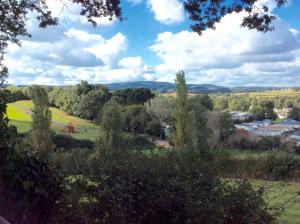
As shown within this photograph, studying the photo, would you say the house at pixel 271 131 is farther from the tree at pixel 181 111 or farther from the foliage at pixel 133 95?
the tree at pixel 181 111

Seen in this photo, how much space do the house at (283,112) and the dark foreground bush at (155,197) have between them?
108173 millimetres

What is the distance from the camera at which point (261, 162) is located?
26.9 metres

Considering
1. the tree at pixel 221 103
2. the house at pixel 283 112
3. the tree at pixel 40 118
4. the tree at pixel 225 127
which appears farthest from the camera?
the house at pixel 283 112

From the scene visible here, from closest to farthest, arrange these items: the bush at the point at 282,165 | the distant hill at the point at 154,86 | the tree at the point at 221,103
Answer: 1. the bush at the point at 282,165
2. the distant hill at the point at 154,86
3. the tree at the point at 221,103

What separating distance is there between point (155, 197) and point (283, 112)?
117 m

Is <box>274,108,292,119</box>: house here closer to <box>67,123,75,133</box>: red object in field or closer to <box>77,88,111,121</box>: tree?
<box>77,88,111,121</box>: tree

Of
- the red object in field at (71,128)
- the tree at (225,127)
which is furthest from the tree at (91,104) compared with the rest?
the tree at (225,127)

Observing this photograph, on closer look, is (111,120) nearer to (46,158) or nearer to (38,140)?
(38,140)

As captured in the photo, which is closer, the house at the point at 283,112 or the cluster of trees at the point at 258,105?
the cluster of trees at the point at 258,105

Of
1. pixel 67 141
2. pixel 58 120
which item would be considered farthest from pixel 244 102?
pixel 67 141

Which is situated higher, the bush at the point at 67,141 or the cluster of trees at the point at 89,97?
the cluster of trees at the point at 89,97

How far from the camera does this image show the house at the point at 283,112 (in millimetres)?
110787

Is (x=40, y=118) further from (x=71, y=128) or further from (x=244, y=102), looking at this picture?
(x=244, y=102)

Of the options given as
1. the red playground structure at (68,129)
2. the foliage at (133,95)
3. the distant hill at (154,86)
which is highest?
the distant hill at (154,86)
